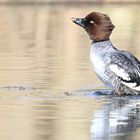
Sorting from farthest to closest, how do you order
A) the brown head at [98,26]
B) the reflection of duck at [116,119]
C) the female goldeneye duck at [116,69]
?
the brown head at [98,26] → the female goldeneye duck at [116,69] → the reflection of duck at [116,119]

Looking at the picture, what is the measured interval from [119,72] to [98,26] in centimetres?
84

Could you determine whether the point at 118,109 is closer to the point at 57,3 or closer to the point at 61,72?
the point at 61,72

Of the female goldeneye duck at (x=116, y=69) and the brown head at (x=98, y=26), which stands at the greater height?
the brown head at (x=98, y=26)

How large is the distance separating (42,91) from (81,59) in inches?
258

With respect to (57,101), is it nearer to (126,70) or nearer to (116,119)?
(126,70)

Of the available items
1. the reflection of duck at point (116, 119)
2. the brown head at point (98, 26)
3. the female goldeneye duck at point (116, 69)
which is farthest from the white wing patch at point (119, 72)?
the brown head at point (98, 26)

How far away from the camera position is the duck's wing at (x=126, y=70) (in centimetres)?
1416

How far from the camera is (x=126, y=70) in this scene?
→ 46.7 feet

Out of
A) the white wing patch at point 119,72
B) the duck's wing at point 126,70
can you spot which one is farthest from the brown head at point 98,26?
the white wing patch at point 119,72

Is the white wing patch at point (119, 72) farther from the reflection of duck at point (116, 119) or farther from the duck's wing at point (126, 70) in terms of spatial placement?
the reflection of duck at point (116, 119)

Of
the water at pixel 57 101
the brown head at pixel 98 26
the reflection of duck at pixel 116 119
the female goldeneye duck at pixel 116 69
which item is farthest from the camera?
the brown head at pixel 98 26

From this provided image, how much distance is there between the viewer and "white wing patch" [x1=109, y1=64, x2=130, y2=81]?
1416 cm

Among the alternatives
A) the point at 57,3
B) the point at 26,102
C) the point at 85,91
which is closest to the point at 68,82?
the point at 85,91

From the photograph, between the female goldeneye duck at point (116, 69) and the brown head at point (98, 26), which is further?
the brown head at point (98, 26)
